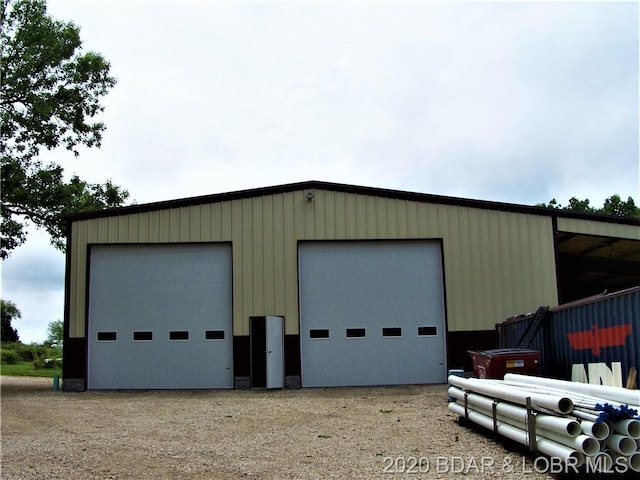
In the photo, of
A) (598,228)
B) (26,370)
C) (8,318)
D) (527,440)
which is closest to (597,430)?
(527,440)

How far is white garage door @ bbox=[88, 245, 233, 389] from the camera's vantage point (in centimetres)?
1786

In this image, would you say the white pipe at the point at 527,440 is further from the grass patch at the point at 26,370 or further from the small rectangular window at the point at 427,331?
the grass patch at the point at 26,370

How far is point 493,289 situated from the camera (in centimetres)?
1812

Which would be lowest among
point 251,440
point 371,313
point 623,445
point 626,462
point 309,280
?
point 251,440

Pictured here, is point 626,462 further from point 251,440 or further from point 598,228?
point 598,228

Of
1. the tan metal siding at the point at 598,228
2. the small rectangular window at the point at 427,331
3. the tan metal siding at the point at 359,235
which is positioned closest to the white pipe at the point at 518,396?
the small rectangular window at the point at 427,331

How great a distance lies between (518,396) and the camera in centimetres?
780

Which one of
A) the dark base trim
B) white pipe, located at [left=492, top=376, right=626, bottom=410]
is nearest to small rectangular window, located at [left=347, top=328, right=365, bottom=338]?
the dark base trim

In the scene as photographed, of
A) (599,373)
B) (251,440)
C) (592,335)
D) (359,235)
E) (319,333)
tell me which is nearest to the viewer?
(251,440)

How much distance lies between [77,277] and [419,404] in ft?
34.7

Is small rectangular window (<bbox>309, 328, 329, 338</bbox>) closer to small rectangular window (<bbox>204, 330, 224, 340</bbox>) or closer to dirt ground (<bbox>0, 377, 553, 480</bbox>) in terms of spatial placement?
small rectangular window (<bbox>204, 330, 224, 340</bbox>)

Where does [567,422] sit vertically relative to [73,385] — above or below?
above

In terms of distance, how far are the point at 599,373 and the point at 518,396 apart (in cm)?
410

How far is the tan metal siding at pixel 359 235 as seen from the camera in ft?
59.3
